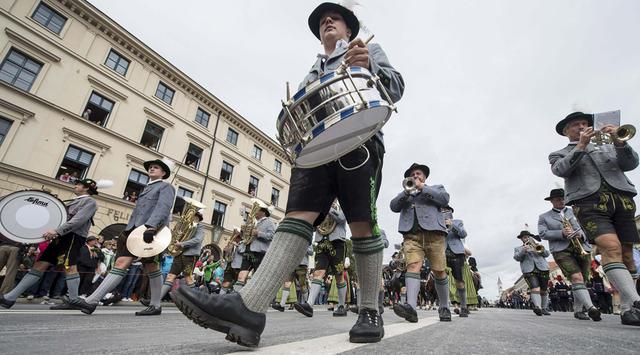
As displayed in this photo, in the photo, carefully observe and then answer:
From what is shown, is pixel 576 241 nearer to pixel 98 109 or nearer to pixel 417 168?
pixel 417 168

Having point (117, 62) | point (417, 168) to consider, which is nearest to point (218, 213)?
point (117, 62)

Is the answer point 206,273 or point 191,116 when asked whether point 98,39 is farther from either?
point 206,273

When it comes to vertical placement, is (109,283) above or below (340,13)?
below

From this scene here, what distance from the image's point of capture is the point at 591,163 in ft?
11.3

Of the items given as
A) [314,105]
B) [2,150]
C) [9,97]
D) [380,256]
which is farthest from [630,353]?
[9,97]

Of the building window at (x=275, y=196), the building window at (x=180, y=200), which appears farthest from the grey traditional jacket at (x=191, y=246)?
the building window at (x=275, y=196)

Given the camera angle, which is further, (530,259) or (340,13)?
(530,259)

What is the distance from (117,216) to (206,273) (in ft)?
29.8

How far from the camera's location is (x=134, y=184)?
1934 cm

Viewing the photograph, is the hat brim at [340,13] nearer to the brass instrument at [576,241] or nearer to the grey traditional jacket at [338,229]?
the grey traditional jacket at [338,229]

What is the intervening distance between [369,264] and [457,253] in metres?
5.45

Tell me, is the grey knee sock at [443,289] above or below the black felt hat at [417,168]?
below

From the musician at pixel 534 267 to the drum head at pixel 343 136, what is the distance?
26.1 ft

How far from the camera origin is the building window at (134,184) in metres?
18.8
